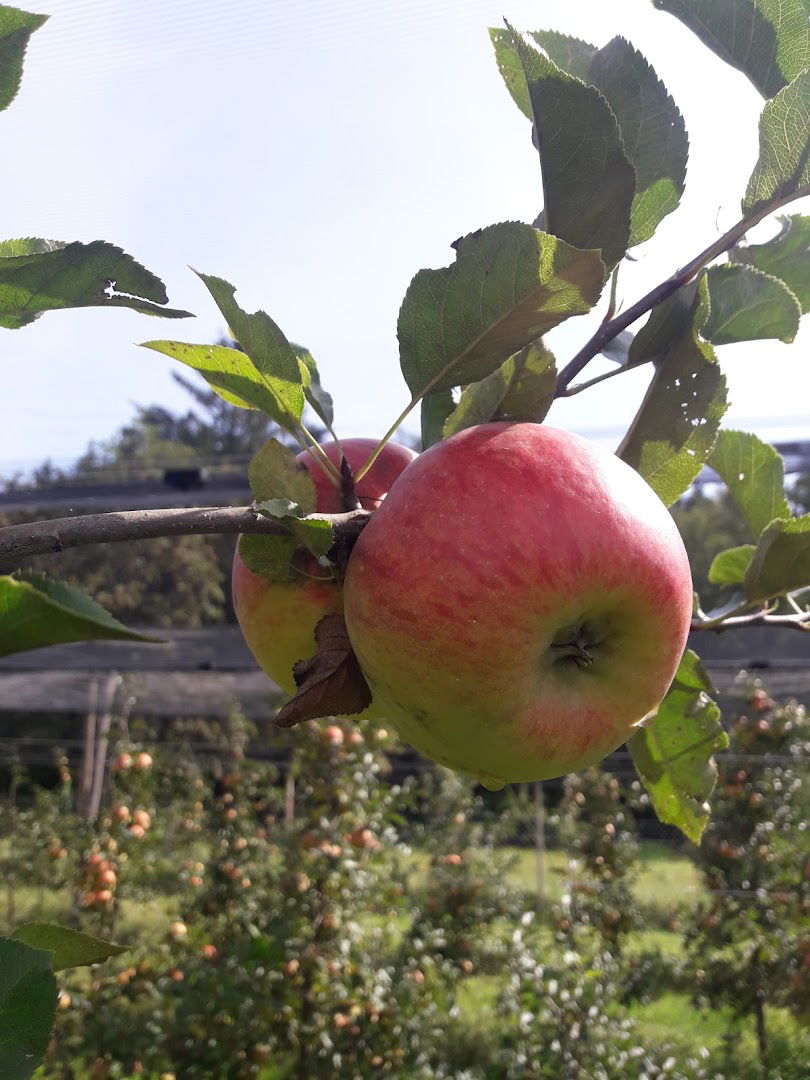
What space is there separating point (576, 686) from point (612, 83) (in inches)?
14.6

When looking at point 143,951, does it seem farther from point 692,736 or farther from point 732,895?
point 692,736

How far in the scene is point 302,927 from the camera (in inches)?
120

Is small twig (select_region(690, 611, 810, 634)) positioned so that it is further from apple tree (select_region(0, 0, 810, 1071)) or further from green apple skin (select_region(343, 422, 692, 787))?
green apple skin (select_region(343, 422, 692, 787))

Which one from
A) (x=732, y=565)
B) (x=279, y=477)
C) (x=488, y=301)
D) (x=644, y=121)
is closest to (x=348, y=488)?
(x=279, y=477)

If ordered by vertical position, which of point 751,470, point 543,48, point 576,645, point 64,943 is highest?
point 543,48

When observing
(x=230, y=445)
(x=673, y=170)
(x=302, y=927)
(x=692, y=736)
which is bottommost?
(x=302, y=927)

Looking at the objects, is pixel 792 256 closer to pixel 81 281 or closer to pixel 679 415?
pixel 679 415

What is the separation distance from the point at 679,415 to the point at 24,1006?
1.67ft

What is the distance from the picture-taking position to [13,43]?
48 centimetres

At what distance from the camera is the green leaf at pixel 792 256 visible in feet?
2.11

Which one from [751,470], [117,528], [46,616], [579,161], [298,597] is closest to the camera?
[46,616]

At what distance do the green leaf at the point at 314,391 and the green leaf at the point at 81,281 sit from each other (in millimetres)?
107

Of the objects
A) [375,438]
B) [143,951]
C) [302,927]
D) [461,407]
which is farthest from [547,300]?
[143,951]

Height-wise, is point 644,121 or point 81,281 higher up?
point 644,121
